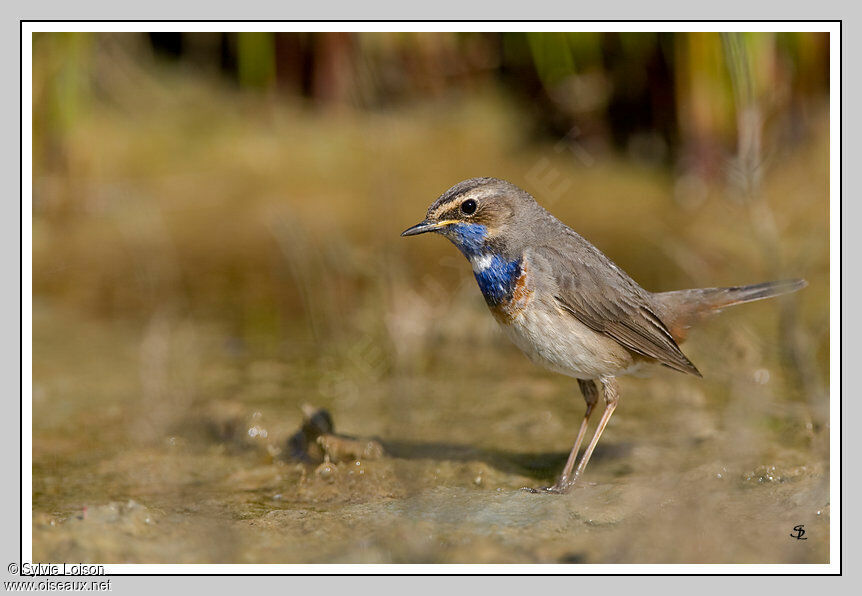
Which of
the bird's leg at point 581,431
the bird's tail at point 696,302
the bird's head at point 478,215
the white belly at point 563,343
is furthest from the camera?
the bird's tail at point 696,302

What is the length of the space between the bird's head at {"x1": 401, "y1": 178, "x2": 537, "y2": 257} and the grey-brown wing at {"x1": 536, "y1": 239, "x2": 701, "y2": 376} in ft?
0.79

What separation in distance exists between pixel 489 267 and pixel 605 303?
→ 68cm

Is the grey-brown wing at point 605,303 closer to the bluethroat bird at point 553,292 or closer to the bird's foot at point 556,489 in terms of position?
the bluethroat bird at point 553,292

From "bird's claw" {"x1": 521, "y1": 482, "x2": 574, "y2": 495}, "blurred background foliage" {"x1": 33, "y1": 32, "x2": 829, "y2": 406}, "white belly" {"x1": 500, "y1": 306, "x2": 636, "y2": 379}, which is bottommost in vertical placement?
"bird's claw" {"x1": 521, "y1": 482, "x2": 574, "y2": 495}

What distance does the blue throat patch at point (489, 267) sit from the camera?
5.62 metres

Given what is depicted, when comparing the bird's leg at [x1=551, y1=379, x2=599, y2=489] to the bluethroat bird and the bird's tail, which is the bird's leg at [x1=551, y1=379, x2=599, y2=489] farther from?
the bird's tail

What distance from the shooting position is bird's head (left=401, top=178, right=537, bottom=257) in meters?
5.66

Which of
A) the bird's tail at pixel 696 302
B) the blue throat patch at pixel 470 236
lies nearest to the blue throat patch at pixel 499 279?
the blue throat patch at pixel 470 236

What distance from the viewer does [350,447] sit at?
620 cm

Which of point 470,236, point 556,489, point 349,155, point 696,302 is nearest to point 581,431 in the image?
point 556,489

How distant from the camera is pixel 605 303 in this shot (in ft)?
18.8

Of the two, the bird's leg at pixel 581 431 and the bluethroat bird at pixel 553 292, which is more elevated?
the bluethroat bird at pixel 553 292

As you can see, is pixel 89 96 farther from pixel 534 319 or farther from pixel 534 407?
pixel 534 319

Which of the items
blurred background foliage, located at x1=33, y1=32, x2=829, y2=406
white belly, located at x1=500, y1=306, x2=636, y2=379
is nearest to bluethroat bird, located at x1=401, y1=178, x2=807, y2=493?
white belly, located at x1=500, y1=306, x2=636, y2=379
